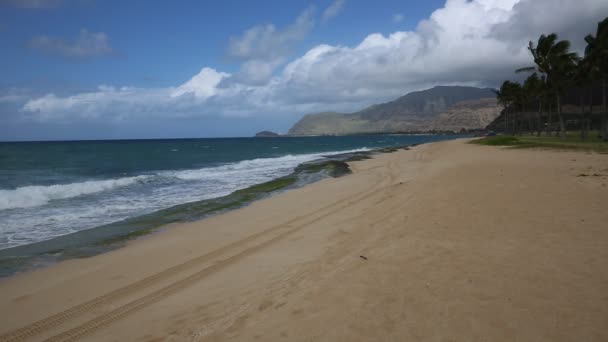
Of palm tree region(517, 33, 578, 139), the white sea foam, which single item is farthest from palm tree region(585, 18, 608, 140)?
the white sea foam

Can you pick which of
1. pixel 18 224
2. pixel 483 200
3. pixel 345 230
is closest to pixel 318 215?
pixel 345 230

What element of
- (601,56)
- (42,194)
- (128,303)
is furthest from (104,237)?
(601,56)

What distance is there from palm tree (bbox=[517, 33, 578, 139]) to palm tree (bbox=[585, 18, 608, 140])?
6.82ft

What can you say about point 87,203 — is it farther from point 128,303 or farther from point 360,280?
point 360,280

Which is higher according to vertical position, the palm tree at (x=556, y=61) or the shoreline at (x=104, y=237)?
the palm tree at (x=556, y=61)

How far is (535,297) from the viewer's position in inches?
149

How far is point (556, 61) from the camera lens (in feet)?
111

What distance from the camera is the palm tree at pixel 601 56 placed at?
92.3ft

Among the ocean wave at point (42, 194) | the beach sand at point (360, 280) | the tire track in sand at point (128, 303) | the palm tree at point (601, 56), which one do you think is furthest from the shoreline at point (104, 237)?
the palm tree at point (601, 56)

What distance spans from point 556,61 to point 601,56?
18.8 ft

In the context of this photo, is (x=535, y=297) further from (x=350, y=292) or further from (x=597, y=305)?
(x=350, y=292)

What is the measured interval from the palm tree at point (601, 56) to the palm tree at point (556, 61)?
2080 millimetres

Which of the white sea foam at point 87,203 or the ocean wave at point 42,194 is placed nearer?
the white sea foam at point 87,203

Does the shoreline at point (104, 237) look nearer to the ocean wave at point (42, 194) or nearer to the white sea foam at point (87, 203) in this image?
the white sea foam at point (87, 203)
